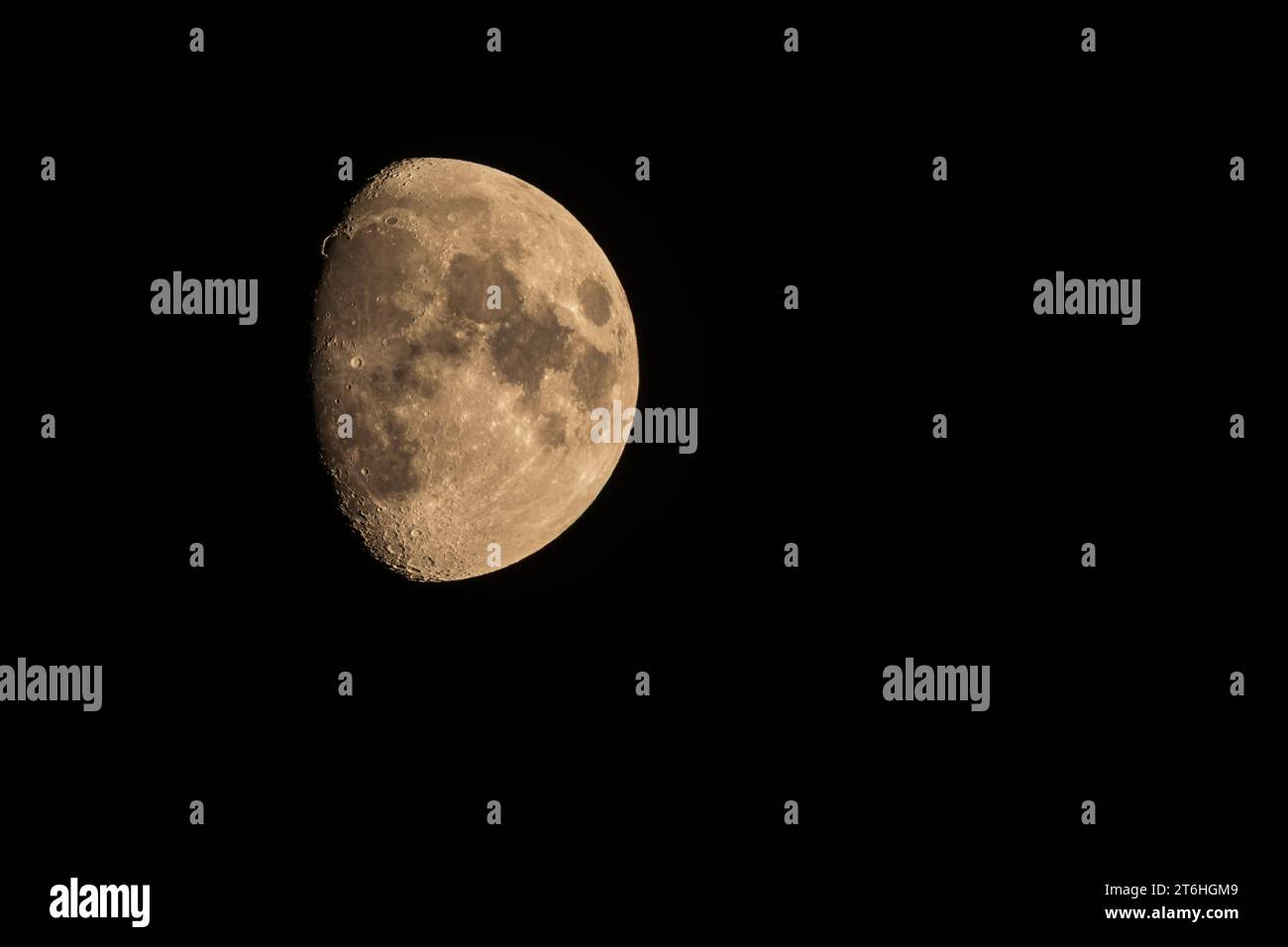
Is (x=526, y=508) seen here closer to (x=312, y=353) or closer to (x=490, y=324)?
(x=490, y=324)

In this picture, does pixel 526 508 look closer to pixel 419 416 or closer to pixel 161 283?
pixel 419 416

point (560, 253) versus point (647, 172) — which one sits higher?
point (647, 172)

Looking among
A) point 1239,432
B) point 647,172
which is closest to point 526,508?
point 647,172

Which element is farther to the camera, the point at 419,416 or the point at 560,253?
the point at 560,253

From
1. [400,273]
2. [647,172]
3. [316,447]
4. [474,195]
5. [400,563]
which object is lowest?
[400,563]

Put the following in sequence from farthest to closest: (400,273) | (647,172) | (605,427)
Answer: (647,172) < (605,427) < (400,273)

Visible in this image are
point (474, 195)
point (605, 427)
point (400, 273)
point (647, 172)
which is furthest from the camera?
point (647, 172)
